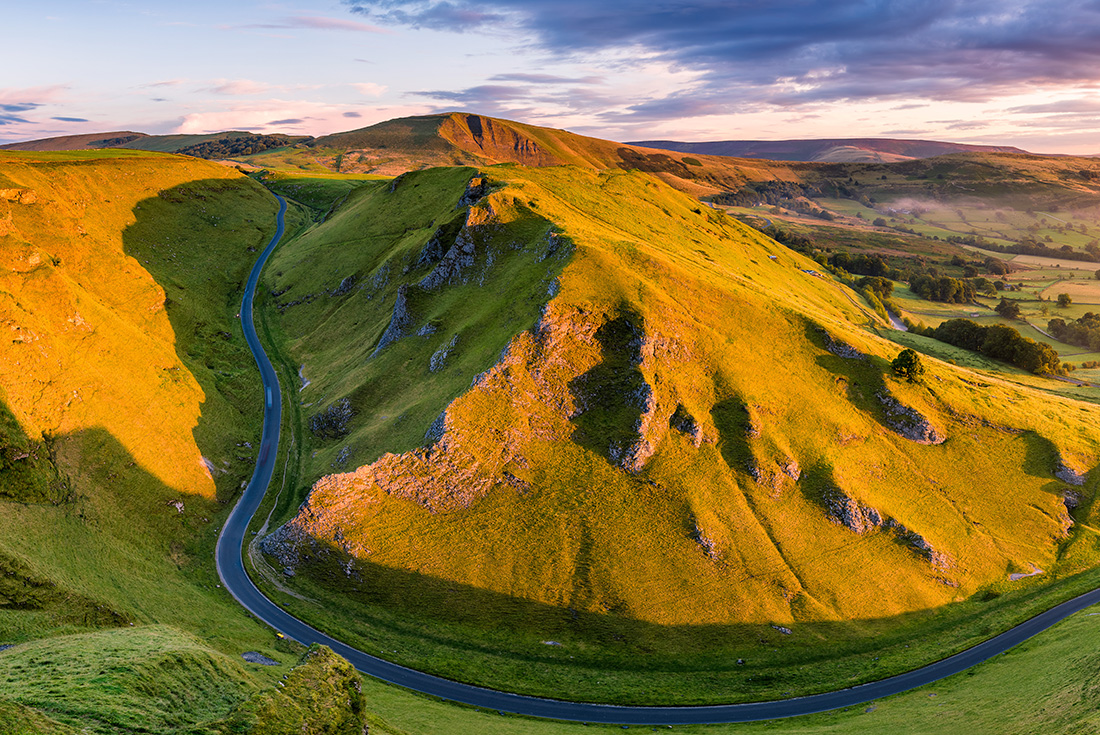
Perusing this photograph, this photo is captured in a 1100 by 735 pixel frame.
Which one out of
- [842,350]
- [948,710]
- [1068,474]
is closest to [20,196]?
[842,350]

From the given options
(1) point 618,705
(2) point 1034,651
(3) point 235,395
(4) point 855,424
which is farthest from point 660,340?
(3) point 235,395

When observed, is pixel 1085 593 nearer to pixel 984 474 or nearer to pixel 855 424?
pixel 984 474

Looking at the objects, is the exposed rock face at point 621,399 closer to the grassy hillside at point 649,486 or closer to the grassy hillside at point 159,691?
the grassy hillside at point 649,486

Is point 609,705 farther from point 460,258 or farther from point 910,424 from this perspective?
point 460,258

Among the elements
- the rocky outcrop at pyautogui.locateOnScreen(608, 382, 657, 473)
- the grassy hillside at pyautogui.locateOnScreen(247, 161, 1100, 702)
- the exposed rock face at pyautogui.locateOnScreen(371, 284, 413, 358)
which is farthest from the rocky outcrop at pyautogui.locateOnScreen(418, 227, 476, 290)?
the rocky outcrop at pyautogui.locateOnScreen(608, 382, 657, 473)

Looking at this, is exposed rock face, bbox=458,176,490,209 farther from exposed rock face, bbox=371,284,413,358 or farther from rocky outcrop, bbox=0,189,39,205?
rocky outcrop, bbox=0,189,39,205

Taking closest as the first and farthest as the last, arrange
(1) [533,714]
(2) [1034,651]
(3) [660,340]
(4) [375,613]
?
(1) [533,714], (2) [1034,651], (4) [375,613], (3) [660,340]
